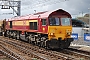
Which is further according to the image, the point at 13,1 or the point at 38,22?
the point at 13,1

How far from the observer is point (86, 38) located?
74.0ft

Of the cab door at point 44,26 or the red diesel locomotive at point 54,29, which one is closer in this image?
the red diesel locomotive at point 54,29

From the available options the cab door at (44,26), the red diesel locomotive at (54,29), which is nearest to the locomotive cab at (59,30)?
the red diesel locomotive at (54,29)

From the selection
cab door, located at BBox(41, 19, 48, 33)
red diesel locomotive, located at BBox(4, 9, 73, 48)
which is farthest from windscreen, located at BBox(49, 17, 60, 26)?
cab door, located at BBox(41, 19, 48, 33)

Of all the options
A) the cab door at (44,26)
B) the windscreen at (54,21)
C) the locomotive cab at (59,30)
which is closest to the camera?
the locomotive cab at (59,30)

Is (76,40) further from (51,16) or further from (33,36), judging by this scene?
(51,16)

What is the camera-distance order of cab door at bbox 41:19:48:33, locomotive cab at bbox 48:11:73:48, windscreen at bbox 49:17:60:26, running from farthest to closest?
1. cab door at bbox 41:19:48:33
2. windscreen at bbox 49:17:60:26
3. locomotive cab at bbox 48:11:73:48

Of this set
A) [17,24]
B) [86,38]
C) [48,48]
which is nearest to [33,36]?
[48,48]

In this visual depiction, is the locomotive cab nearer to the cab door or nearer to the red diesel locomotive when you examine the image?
the red diesel locomotive

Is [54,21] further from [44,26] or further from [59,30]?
[44,26]

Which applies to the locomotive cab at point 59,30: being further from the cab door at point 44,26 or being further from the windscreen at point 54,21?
the cab door at point 44,26

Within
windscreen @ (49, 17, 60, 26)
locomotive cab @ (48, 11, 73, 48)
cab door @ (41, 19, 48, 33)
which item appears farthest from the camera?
cab door @ (41, 19, 48, 33)

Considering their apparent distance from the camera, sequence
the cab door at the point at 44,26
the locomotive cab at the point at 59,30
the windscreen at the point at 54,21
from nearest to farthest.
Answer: the locomotive cab at the point at 59,30
the windscreen at the point at 54,21
the cab door at the point at 44,26

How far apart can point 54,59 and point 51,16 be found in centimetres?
495
